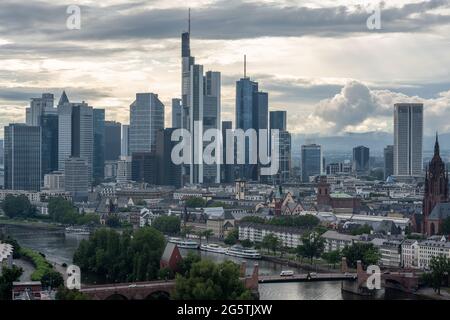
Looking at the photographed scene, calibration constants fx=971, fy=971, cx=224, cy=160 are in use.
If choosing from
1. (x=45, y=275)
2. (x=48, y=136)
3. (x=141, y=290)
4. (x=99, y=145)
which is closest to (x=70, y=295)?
(x=141, y=290)

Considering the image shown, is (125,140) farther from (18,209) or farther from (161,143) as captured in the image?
(18,209)

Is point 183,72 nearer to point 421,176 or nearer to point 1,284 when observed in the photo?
point 421,176

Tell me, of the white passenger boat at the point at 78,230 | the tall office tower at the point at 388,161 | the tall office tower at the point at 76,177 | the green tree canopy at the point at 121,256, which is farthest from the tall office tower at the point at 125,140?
the green tree canopy at the point at 121,256

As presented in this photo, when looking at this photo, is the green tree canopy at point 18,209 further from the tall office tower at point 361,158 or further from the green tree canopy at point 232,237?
the tall office tower at point 361,158

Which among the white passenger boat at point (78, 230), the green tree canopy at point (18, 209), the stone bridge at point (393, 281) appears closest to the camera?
the stone bridge at point (393, 281)

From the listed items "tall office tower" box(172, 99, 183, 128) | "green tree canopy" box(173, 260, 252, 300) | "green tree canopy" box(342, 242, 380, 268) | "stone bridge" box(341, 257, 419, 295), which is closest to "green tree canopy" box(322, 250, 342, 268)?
"green tree canopy" box(342, 242, 380, 268)

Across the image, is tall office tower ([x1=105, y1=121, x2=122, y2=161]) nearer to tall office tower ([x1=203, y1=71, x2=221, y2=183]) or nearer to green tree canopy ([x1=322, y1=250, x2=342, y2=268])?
tall office tower ([x1=203, y1=71, x2=221, y2=183])
